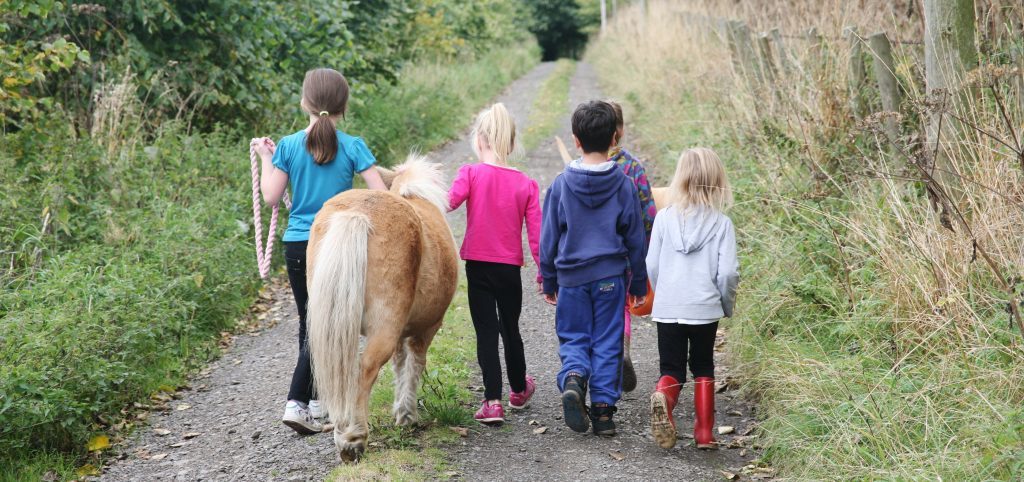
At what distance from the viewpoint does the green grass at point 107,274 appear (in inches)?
184

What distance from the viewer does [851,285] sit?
15.8ft

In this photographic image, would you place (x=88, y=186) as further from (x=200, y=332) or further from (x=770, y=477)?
(x=770, y=477)

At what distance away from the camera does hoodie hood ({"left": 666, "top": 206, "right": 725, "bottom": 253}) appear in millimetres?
4301

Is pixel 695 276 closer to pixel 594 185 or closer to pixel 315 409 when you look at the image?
pixel 594 185

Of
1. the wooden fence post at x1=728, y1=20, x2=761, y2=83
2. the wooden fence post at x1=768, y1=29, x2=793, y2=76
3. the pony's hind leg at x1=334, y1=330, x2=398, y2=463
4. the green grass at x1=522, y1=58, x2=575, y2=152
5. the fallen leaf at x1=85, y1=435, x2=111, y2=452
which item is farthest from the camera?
the green grass at x1=522, y1=58, x2=575, y2=152

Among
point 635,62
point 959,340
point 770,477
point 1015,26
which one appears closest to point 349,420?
point 770,477

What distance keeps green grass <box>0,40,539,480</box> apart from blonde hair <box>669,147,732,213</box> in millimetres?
1679

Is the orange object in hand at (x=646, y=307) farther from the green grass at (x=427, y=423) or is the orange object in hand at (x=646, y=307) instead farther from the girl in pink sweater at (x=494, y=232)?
the green grass at (x=427, y=423)

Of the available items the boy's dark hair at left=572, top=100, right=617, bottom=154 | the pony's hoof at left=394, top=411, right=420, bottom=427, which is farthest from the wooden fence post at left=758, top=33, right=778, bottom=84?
the pony's hoof at left=394, top=411, right=420, bottom=427

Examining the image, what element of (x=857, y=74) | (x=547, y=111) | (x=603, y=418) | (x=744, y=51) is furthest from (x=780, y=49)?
(x=547, y=111)

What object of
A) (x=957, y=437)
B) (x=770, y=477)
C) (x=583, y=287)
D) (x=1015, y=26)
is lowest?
(x=770, y=477)

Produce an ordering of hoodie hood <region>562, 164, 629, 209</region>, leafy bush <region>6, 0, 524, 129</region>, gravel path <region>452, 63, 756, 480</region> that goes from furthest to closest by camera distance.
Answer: leafy bush <region>6, 0, 524, 129</region> < hoodie hood <region>562, 164, 629, 209</region> < gravel path <region>452, 63, 756, 480</region>

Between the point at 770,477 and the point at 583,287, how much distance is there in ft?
4.09

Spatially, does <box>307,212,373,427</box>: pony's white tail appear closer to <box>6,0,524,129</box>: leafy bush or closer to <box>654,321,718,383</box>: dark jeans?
<box>654,321,718,383</box>: dark jeans
